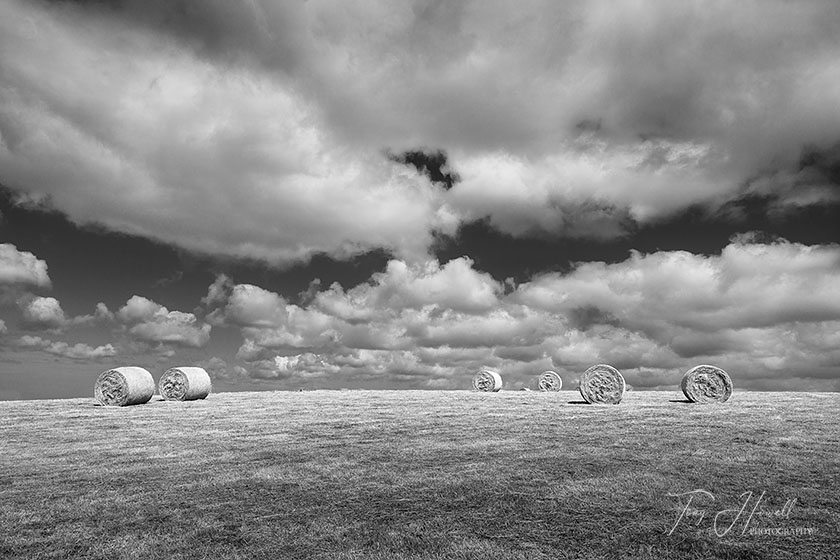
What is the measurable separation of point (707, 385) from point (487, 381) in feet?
77.4

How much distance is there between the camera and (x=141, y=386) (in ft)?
101

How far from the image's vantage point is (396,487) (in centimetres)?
1020

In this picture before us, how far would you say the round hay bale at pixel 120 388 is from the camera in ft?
97.7

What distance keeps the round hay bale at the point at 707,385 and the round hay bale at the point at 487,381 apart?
71.7 ft

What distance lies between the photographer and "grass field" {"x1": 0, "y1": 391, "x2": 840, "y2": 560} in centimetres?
720

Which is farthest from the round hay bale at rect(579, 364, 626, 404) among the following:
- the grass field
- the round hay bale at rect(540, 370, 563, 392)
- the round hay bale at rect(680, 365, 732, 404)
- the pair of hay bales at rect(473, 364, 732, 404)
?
the round hay bale at rect(540, 370, 563, 392)

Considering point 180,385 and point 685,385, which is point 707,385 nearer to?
point 685,385

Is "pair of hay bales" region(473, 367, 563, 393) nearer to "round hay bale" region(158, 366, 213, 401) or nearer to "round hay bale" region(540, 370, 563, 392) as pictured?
"round hay bale" region(540, 370, 563, 392)

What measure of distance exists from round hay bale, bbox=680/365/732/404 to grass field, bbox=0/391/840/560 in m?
10.9

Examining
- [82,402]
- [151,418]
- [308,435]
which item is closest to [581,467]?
[308,435]

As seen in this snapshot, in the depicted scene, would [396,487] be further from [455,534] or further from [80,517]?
[80,517]
